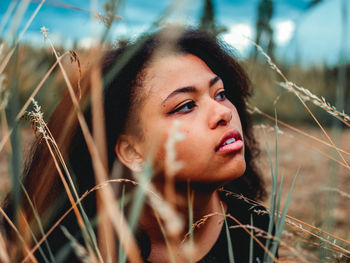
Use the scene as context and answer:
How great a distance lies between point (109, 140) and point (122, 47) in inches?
14.7

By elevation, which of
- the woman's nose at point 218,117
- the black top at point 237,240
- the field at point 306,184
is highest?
the woman's nose at point 218,117

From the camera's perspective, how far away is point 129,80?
1.11 meters

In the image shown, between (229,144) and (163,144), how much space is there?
174 mm

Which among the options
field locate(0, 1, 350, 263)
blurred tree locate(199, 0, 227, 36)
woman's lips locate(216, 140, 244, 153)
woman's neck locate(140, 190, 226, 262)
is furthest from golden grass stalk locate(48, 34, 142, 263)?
blurred tree locate(199, 0, 227, 36)

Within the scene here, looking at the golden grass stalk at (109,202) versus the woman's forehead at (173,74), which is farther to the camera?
the woman's forehead at (173,74)

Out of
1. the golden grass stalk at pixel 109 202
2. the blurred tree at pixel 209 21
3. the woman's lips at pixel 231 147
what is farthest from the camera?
the blurred tree at pixel 209 21

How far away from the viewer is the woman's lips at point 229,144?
88 cm

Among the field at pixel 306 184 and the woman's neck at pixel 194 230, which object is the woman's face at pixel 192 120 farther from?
the field at pixel 306 184

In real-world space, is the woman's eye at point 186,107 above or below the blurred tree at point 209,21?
below

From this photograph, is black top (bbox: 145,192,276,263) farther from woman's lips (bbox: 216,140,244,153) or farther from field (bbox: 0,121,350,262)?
woman's lips (bbox: 216,140,244,153)

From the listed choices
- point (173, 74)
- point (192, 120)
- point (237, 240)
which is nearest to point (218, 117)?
point (192, 120)

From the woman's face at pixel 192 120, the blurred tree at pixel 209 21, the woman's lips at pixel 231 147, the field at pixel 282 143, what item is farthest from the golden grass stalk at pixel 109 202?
the blurred tree at pixel 209 21

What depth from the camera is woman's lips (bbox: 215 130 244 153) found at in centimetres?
88

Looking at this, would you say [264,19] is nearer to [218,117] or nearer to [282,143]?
[218,117]
